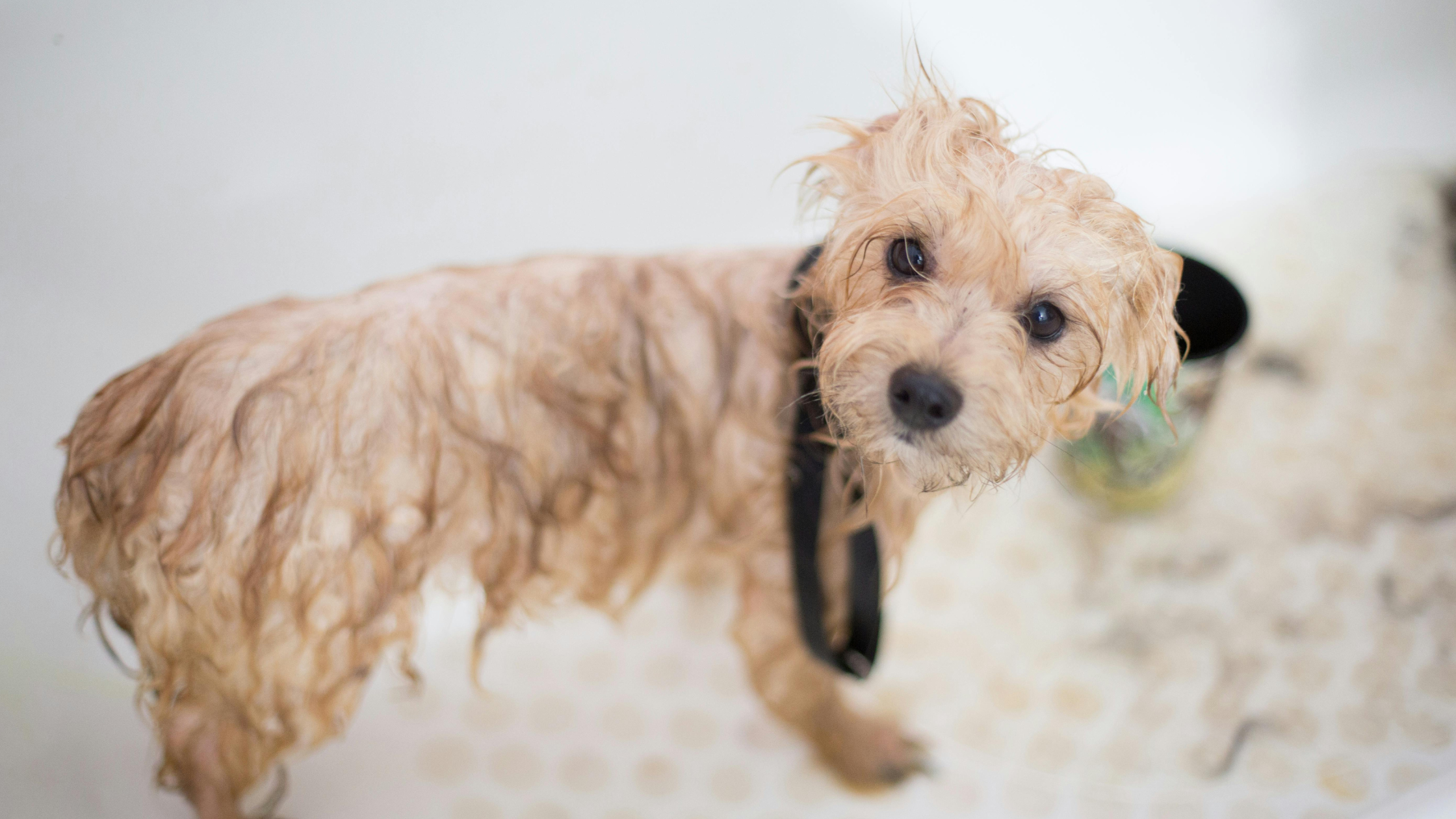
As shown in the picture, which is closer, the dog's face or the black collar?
the dog's face

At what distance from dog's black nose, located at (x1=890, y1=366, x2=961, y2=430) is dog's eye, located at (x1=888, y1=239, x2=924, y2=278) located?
101mm

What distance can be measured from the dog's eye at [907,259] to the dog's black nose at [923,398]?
101 millimetres

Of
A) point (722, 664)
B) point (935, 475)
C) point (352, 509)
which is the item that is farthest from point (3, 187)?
point (722, 664)

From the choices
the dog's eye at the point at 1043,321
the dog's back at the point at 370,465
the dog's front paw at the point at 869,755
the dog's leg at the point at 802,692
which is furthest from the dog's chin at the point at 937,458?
the dog's front paw at the point at 869,755

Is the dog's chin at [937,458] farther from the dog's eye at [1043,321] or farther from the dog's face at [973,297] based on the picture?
the dog's eye at [1043,321]

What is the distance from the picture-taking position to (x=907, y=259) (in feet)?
2.52

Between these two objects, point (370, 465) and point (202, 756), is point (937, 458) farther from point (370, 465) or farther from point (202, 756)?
point (202, 756)

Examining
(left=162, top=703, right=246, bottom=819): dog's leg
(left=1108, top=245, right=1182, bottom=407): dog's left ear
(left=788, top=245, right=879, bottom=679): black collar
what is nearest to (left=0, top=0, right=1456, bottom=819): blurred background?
(left=162, top=703, right=246, bottom=819): dog's leg

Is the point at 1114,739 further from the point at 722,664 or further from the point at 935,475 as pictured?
the point at 935,475

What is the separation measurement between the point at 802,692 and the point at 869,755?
7.0 inches

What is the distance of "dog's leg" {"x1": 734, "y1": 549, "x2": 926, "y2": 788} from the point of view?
1.27 metres

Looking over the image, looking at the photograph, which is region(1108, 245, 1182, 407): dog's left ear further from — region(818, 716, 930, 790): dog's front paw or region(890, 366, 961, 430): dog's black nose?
region(818, 716, 930, 790): dog's front paw

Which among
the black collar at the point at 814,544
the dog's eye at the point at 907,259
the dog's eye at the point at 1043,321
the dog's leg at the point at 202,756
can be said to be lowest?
the dog's leg at the point at 202,756

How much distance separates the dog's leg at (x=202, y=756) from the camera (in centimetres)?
96
